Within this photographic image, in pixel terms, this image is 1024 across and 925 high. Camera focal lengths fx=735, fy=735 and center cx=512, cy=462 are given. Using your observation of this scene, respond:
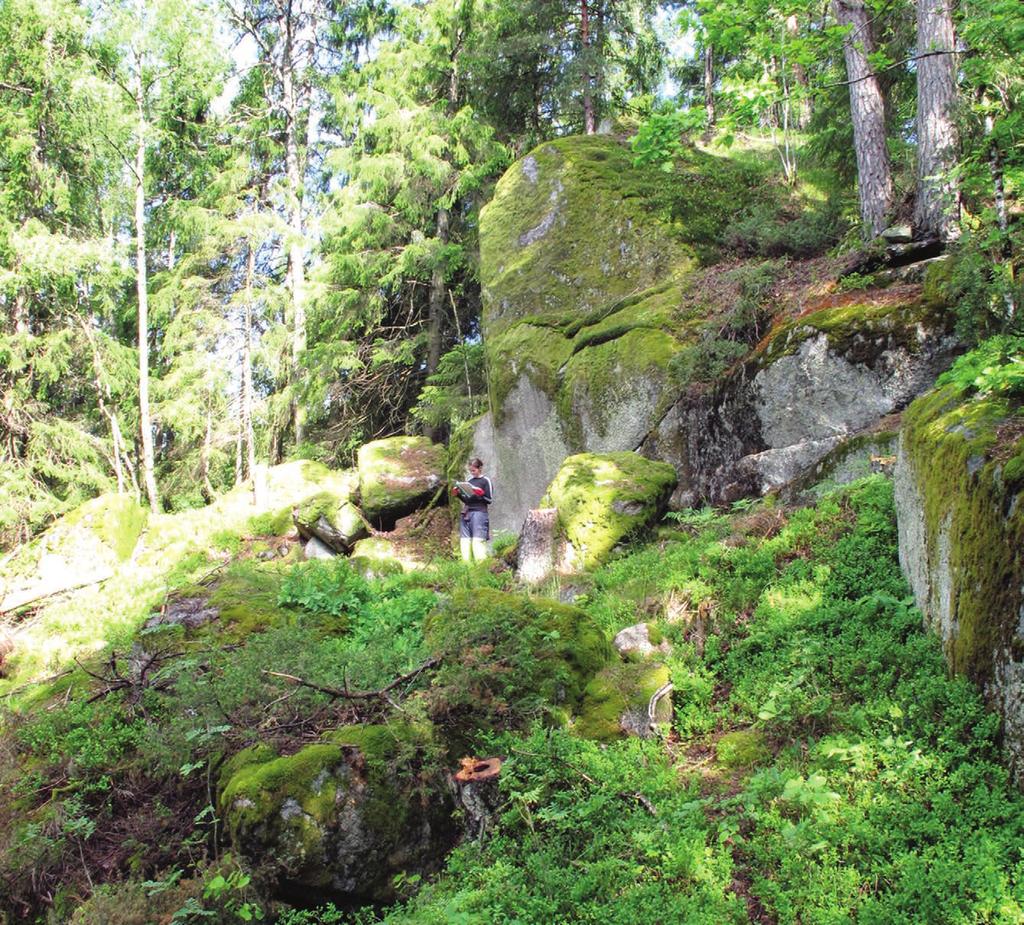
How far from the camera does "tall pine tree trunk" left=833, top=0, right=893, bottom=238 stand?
34.3ft

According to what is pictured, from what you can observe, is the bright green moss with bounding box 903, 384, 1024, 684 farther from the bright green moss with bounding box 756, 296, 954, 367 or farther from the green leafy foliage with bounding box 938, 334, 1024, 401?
the bright green moss with bounding box 756, 296, 954, 367

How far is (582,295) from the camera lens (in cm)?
1276

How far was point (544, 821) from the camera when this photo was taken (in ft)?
12.5

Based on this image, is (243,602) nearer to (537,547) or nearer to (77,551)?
(537,547)

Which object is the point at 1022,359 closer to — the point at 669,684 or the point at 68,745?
the point at 669,684

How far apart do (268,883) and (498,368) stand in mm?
9602

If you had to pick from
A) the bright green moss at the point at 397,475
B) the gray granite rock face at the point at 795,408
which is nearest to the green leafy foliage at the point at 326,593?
the gray granite rock face at the point at 795,408

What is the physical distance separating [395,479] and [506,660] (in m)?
9.95

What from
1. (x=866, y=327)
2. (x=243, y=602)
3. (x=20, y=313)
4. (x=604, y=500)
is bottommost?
(x=243, y=602)

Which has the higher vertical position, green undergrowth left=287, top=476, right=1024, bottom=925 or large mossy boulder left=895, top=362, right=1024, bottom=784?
large mossy boulder left=895, top=362, right=1024, bottom=784

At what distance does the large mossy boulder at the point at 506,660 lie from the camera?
4543 millimetres

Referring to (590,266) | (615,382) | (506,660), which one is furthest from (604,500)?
(590,266)

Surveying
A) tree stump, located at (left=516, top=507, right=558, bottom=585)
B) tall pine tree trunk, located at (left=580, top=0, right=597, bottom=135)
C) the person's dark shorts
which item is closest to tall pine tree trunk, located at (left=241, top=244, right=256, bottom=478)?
the person's dark shorts

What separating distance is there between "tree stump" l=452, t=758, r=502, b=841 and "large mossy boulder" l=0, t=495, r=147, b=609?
11616mm
